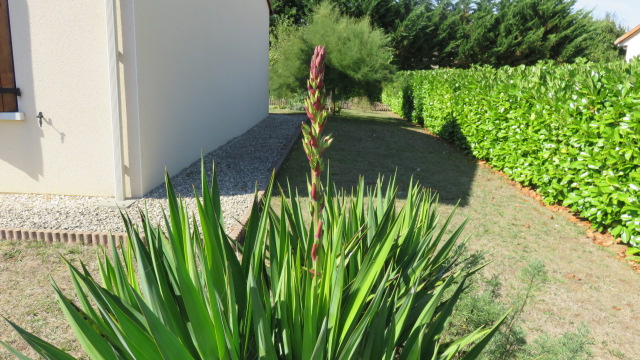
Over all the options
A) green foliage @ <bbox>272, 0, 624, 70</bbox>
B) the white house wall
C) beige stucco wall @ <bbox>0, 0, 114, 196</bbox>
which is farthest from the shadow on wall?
green foliage @ <bbox>272, 0, 624, 70</bbox>

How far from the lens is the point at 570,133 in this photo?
20.9 feet

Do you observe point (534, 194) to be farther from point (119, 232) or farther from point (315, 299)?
point (315, 299)

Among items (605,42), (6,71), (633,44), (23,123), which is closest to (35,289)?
(23,123)

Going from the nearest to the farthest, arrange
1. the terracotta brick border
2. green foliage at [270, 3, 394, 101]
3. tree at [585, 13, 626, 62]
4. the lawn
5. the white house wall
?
the lawn < the terracotta brick border < the white house wall < green foliage at [270, 3, 394, 101] < tree at [585, 13, 626, 62]

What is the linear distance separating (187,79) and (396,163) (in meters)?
4.68

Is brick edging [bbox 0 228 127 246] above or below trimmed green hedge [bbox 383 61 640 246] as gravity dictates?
below

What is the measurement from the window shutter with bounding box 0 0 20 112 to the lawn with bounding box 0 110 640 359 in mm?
2520

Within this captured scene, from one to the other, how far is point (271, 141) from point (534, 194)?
22.0 feet

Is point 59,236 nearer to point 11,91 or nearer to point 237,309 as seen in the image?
point 11,91

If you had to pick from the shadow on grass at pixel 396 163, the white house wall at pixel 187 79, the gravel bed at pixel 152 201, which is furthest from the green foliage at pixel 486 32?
the gravel bed at pixel 152 201

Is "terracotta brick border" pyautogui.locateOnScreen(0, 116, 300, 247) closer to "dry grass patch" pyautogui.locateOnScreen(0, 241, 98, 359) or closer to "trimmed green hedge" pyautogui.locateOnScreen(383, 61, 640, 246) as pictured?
"dry grass patch" pyautogui.locateOnScreen(0, 241, 98, 359)

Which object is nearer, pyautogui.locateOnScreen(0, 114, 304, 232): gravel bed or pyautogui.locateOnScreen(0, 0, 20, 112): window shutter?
pyautogui.locateOnScreen(0, 114, 304, 232): gravel bed

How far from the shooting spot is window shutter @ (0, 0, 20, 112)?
6.11 metres

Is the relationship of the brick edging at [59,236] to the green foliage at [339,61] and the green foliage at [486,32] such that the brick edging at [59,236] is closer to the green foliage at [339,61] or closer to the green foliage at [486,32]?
the green foliage at [339,61]
